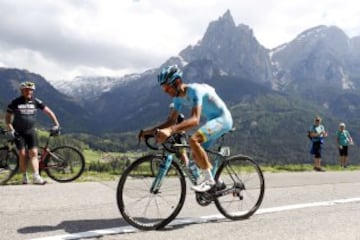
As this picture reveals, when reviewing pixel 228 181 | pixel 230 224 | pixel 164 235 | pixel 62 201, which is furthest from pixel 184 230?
pixel 62 201

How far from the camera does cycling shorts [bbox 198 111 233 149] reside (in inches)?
285

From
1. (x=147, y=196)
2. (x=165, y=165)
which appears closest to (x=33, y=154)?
(x=147, y=196)

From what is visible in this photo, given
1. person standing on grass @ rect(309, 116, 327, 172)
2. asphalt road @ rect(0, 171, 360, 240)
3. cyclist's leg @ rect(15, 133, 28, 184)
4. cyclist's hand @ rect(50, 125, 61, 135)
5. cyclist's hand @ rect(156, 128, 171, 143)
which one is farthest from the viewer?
person standing on grass @ rect(309, 116, 327, 172)

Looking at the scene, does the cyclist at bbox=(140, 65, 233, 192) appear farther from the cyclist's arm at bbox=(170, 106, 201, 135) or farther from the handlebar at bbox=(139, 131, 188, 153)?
the handlebar at bbox=(139, 131, 188, 153)

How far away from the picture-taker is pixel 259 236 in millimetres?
6363

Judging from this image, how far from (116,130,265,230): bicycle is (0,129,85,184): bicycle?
5.94m

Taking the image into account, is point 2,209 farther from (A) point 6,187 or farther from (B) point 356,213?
(B) point 356,213

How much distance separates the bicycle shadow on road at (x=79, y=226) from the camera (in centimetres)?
647

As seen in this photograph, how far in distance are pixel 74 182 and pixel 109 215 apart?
4.89 m

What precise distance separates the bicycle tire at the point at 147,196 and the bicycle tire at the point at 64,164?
5.97 metres

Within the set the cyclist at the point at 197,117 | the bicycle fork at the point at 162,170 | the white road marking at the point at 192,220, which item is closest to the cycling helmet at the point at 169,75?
the cyclist at the point at 197,117

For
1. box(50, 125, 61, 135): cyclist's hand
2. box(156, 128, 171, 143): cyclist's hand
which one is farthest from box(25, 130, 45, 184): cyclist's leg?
box(156, 128, 171, 143): cyclist's hand

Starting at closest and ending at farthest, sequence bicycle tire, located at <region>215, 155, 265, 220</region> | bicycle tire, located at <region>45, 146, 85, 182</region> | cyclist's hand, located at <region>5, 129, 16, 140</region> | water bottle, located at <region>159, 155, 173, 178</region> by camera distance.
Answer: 1. water bottle, located at <region>159, 155, 173, 178</region>
2. bicycle tire, located at <region>215, 155, 265, 220</region>
3. cyclist's hand, located at <region>5, 129, 16, 140</region>
4. bicycle tire, located at <region>45, 146, 85, 182</region>

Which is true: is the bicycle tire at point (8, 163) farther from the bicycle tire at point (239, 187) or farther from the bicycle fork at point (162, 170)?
the bicycle tire at point (239, 187)
